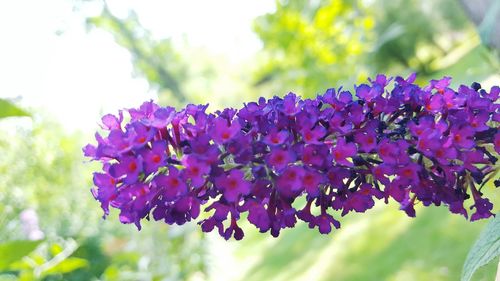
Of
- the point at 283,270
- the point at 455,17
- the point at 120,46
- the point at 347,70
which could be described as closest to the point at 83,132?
the point at 283,270

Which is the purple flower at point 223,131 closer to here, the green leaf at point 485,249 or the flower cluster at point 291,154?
the flower cluster at point 291,154

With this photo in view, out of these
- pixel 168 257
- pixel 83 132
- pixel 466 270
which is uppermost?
pixel 83 132

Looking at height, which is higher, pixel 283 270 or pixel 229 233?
pixel 283 270

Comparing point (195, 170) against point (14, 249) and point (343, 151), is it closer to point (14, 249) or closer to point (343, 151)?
point (343, 151)

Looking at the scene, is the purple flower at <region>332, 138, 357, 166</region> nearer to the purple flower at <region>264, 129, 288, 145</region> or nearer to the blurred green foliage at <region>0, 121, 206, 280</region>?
the purple flower at <region>264, 129, 288, 145</region>

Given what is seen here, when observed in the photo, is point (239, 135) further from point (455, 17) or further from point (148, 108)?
point (455, 17)

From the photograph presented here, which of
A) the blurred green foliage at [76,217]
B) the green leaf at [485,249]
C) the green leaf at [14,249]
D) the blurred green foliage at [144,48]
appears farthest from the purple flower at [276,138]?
the blurred green foliage at [144,48]

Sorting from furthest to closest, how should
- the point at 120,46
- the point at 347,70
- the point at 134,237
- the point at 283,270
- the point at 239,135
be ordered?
the point at 120,46, the point at 347,70, the point at 283,270, the point at 134,237, the point at 239,135
